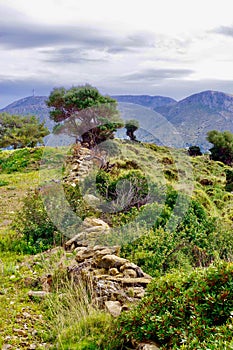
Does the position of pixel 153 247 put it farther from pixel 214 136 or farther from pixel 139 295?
pixel 214 136

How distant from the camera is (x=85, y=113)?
1418cm

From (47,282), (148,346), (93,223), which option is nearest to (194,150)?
(93,223)

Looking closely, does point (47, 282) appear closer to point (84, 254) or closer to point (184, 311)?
point (84, 254)

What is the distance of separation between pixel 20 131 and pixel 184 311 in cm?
2441

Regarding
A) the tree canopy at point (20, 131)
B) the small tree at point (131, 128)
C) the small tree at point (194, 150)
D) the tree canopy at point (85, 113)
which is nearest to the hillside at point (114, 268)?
the small tree at point (131, 128)

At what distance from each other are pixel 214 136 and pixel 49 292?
24.1 metres

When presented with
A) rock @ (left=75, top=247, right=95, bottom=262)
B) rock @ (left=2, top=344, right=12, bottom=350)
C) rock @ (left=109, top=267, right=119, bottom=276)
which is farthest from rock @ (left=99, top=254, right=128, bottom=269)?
rock @ (left=2, top=344, right=12, bottom=350)

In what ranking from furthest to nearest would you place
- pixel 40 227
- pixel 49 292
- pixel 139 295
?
pixel 40 227 < pixel 49 292 < pixel 139 295

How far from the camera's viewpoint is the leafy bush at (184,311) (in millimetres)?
2672

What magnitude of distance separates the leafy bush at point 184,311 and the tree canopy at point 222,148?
24182 millimetres

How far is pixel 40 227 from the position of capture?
6.55m

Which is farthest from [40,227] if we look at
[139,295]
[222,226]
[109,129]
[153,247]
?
[109,129]

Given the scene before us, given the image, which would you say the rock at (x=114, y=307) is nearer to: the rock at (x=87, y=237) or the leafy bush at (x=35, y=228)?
the rock at (x=87, y=237)

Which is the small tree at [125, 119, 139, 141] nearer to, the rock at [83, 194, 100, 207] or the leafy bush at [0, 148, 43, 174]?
the rock at [83, 194, 100, 207]
